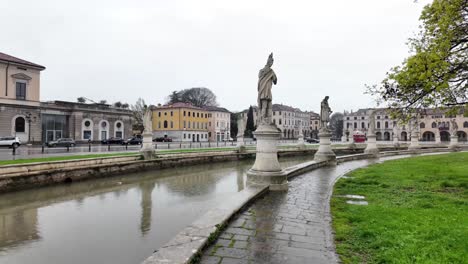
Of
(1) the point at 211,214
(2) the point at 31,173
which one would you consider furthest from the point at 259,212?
(2) the point at 31,173

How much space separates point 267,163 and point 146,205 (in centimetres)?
419

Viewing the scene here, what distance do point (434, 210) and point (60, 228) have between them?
25.6ft

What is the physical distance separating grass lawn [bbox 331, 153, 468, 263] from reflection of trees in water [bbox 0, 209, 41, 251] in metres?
6.15

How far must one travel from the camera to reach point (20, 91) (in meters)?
34.1

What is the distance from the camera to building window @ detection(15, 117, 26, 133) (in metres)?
32.8

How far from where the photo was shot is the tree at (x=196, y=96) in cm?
7800

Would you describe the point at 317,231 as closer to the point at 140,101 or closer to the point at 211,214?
the point at 211,214

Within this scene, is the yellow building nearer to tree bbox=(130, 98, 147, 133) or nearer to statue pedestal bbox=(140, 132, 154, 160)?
tree bbox=(130, 98, 147, 133)

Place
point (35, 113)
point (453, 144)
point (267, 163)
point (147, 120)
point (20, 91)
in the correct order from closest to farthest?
point (267, 163) < point (147, 120) < point (453, 144) < point (20, 91) < point (35, 113)

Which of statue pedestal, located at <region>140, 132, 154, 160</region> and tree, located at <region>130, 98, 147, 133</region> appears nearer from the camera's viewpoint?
statue pedestal, located at <region>140, 132, 154, 160</region>

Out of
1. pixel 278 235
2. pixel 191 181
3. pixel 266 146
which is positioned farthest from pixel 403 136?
pixel 278 235

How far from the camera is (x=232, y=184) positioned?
43.5 ft

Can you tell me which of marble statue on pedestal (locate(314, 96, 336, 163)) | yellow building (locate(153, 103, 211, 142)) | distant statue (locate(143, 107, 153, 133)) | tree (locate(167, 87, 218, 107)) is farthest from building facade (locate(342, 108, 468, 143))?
distant statue (locate(143, 107, 153, 133))

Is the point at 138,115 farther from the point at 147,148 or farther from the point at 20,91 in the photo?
the point at 147,148
